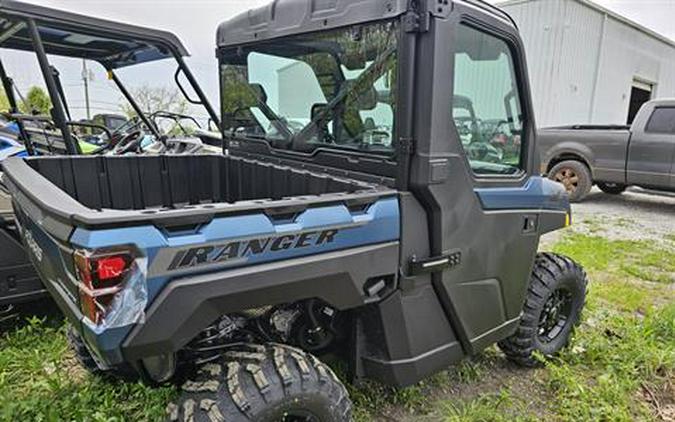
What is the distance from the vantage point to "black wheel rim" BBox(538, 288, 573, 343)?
3.09m

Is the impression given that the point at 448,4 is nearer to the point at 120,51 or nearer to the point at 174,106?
the point at 120,51

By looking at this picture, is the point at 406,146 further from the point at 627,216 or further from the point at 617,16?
the point at 617,16

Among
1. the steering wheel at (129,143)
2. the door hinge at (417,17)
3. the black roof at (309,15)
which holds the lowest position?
the steering wheel at (129,143)

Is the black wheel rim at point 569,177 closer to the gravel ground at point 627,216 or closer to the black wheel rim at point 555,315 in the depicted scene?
the gravel ground at point 627,216

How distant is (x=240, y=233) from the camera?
1.50 metres

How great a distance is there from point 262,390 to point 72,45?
3708 mm

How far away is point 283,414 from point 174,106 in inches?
486

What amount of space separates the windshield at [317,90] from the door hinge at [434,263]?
514 millimetres

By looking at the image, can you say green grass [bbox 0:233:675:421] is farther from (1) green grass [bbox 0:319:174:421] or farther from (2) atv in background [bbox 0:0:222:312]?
(2) atv in background [bbox 0:0:222:312]

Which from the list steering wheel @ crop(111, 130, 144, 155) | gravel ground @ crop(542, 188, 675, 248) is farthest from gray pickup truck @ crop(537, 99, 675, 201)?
steering wheel @ crop(111, 130, 144, 155)

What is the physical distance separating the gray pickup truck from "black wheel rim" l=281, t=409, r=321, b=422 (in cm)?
697

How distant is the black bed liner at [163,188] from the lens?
1429 mm

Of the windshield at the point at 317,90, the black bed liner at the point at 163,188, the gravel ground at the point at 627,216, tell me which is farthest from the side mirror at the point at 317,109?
the gravel ground at the point at 627,216

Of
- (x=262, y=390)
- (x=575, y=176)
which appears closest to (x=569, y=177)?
(x=575, y=176)
